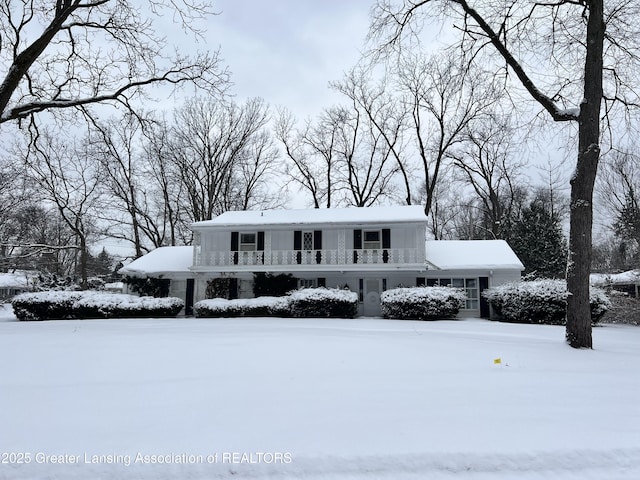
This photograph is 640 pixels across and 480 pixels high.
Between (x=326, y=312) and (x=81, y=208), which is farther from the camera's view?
(x=81, y=208)

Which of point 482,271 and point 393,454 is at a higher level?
point 482,271

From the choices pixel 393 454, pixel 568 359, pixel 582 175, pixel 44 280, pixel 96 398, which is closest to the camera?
pixel 393 454

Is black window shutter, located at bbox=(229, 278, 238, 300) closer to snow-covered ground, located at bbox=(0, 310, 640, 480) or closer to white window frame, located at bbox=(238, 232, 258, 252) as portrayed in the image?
white window frame, located at bbox=(238, 232, 258, 252)

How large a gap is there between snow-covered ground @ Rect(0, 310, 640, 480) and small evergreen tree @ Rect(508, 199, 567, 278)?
24030 millimetres

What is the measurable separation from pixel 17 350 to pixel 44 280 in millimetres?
20614

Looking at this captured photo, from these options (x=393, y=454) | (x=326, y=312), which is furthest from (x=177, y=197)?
(x=393, y=454)

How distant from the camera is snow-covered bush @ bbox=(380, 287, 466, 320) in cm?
1930

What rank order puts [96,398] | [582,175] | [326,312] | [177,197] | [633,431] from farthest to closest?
[177,197]
[326,312]
[582,175]
[96,398]
[633,431]

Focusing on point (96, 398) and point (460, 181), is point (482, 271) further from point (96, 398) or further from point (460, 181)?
point (96, 398)

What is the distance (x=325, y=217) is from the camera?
985 inches

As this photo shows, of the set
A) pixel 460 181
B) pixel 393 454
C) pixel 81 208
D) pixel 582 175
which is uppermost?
pixel 460 181

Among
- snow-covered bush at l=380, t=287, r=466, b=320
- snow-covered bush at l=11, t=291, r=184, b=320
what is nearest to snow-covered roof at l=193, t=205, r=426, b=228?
snow-covered bush at l=380, t=287, r=466, b=320

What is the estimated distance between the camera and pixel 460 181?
3841 cm

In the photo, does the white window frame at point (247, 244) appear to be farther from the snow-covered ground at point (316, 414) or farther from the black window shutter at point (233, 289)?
the snow-covered ground at point (316, 414)
